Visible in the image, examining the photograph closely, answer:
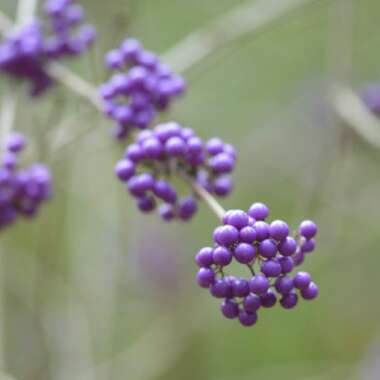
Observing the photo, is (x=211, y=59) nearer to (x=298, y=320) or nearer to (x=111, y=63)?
(x=111, y=63)

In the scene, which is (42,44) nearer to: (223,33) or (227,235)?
(223,33)

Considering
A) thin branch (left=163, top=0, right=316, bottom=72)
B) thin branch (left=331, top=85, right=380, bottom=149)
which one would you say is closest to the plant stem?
thin branch (left=163, top=0, right=316, bottom=72)

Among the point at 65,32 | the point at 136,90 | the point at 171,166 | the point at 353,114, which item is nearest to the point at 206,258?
the point at 171,166

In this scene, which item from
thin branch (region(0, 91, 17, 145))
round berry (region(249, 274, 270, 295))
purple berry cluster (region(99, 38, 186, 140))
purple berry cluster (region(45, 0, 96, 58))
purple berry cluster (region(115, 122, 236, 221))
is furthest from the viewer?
purple berry cluster (region(45, 0, 96, 58))

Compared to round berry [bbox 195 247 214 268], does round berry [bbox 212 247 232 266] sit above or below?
below

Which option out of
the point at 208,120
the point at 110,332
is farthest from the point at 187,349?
the point at 208,120

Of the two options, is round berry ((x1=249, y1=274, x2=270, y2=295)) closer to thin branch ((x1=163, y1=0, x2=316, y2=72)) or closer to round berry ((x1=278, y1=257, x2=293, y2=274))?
round berry ((x1=278, y1=257, x2=293, y2=274))
